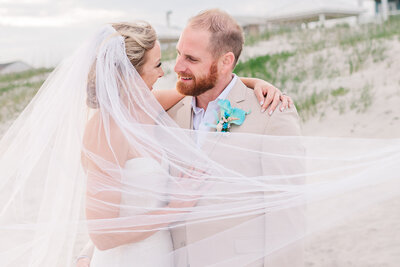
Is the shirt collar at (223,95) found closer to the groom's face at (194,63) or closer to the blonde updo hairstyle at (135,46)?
the groom's face at (194,63)

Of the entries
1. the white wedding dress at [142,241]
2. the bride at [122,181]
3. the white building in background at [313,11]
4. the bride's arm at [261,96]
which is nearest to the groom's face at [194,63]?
the bride at [122,181]

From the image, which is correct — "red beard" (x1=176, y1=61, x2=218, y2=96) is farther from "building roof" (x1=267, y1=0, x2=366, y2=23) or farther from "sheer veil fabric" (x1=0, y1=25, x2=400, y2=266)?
"building roof" (x1=267, y1=0, x2=366, y2=23)

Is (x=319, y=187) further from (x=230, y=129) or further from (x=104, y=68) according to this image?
(x=104, y=68)

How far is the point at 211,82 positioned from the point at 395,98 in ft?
26.7

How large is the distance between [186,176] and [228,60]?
76cm

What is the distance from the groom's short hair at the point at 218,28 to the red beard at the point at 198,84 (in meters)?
0.10

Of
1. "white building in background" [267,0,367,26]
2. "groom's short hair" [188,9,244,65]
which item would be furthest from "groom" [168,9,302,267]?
"white building in background" [267,0,367,26]

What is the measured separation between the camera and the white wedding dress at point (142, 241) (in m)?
2.50

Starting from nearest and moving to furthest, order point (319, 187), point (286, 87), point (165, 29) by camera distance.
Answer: point (319, 187)
point (286, 87)
point (165, 29)

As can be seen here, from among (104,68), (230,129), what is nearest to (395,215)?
(230,129)

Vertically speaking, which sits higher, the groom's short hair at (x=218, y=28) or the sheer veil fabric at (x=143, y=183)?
the groom's short hair at (x=218, y=28)

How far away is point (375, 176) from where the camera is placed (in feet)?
8.45

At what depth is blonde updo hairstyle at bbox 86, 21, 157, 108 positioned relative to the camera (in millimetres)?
2645

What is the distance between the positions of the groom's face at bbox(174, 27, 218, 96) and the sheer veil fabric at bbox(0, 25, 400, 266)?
24 cm
